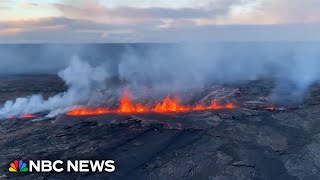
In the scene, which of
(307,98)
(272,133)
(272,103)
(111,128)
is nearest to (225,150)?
(272,133)

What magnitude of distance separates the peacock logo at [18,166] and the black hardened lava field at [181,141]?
0.46 meters

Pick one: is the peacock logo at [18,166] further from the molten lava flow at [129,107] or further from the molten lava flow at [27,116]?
the molten lava flow at [129,107]

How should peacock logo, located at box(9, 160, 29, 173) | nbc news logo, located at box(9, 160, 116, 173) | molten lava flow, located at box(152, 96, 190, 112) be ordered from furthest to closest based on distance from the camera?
1. molten lava flow, located at box(152, 96, 190, 112)
2. peacock logo, located at box(9, 160, 29, 173)
3. nbc news logo, located at box(9, 160, 116, 173)

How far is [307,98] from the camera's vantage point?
44.3m

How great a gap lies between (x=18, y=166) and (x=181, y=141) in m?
12.6

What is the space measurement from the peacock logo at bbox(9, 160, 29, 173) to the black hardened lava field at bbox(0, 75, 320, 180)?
456 mm

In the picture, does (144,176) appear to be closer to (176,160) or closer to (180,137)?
(176,160)

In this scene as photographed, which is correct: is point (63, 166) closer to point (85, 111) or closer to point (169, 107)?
point (85, 111)

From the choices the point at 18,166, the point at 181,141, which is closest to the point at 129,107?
the point at 181,141

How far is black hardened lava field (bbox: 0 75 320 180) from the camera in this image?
23438 mm

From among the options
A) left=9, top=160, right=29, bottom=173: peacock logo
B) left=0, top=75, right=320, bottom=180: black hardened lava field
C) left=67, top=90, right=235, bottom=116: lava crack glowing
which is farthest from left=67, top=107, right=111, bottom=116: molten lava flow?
left=9, top=160, right=29, bottom=173: peacock logo

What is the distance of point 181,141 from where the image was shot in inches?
1123

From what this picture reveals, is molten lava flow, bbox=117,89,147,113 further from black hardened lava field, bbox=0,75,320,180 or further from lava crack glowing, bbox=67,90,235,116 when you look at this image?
black hardened lava field, bbox=0,75,320,180

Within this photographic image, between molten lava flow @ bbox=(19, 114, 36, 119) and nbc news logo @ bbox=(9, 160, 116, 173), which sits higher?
molten lava flow @ bbox=(19, 114, 36, 119)
